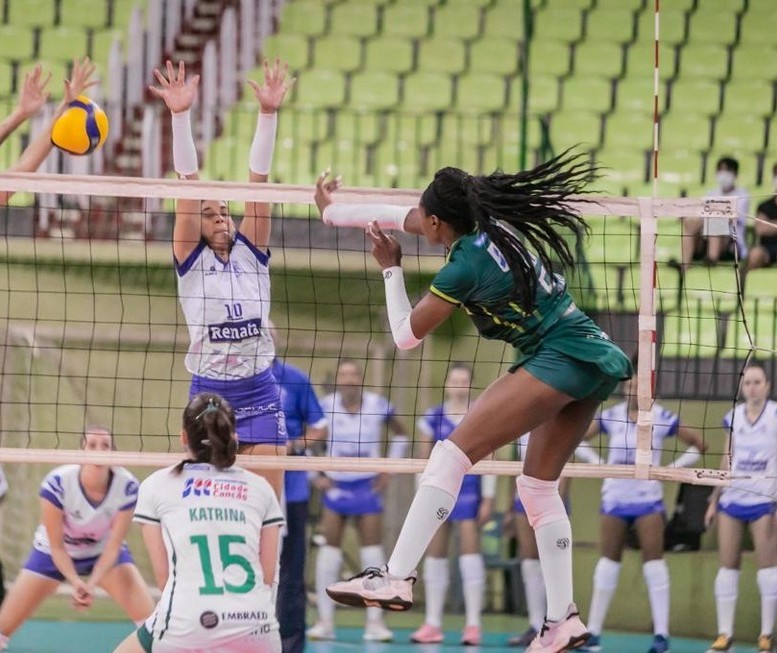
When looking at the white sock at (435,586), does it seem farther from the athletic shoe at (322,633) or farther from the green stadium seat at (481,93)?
the green stadium seat at (481,93)

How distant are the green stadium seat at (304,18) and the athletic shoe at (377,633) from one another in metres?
6.14

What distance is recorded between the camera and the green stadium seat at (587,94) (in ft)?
46.0

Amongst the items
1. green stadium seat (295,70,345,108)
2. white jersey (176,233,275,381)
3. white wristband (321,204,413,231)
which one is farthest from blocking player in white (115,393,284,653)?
green stadium seat (295,70,345,108)

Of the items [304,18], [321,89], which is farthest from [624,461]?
[304,18]

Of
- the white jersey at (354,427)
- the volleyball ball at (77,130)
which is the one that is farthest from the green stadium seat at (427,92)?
the volleyball ball at (77,130)

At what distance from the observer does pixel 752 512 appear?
33.3ft

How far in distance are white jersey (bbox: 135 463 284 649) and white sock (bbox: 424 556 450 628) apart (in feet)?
17.2

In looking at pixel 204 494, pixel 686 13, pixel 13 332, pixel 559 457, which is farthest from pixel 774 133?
pixel 204 494

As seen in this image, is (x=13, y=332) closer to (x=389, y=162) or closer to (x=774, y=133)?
(x=389, y=162)

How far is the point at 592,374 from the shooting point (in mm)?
5695

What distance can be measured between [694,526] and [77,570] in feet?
15.6

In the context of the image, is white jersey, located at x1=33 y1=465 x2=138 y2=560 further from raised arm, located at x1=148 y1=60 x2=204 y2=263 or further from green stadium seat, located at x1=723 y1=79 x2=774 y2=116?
green stadium seat, located at x1=723 y1=79 x2=774 y2=116

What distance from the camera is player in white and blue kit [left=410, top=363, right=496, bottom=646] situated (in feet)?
34.9

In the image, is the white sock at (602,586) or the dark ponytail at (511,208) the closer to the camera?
the dark ponytail at (511,208)
